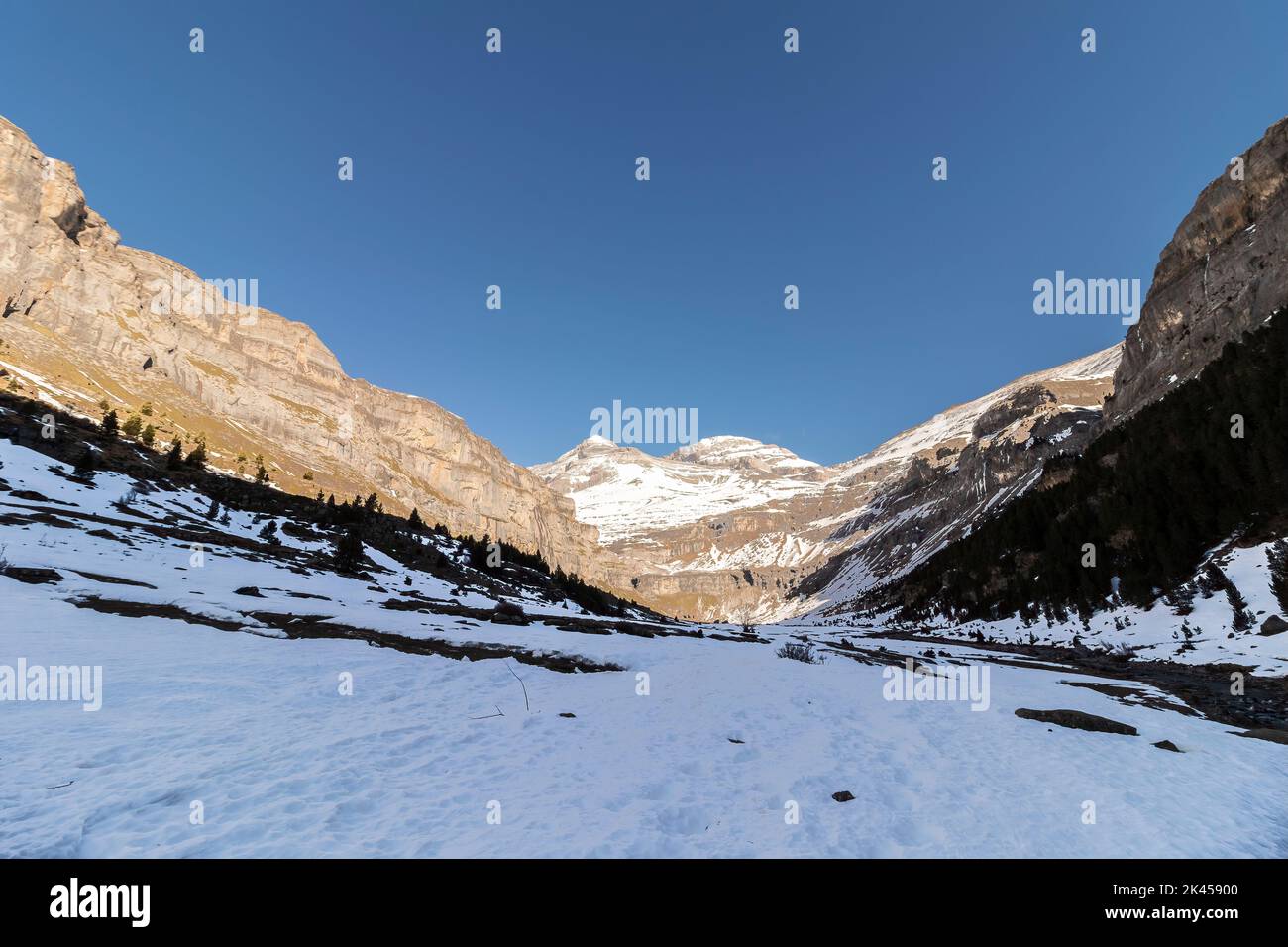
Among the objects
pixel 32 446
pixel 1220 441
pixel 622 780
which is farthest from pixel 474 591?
pixel 1220 441

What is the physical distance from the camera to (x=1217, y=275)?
55.6 meters

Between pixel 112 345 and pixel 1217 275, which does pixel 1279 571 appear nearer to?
pixel 1217 275

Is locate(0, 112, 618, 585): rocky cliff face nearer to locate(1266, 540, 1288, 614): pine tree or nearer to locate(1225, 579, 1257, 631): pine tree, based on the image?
locate(1225, 579, 1257, 631): pine tree

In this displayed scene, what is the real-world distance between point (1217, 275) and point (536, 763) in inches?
3275

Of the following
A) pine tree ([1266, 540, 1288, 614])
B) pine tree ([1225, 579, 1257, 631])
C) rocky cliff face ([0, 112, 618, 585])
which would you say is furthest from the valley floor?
rocky cliff face ([0, 112, 618, 585])

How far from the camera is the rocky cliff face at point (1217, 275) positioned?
4862 centimetres

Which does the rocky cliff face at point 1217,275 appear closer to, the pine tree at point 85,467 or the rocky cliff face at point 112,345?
the pine tree at point 85,467

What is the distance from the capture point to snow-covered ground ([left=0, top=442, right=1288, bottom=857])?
5.47 metres

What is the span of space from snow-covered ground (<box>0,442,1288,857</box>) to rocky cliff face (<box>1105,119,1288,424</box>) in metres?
58.6

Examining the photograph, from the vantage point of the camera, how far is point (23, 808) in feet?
16.0

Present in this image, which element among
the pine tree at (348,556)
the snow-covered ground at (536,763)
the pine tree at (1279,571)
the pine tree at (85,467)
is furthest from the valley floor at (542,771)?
the pine tree at (85,467)

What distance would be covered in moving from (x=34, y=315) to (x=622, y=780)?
18003 centimetres
